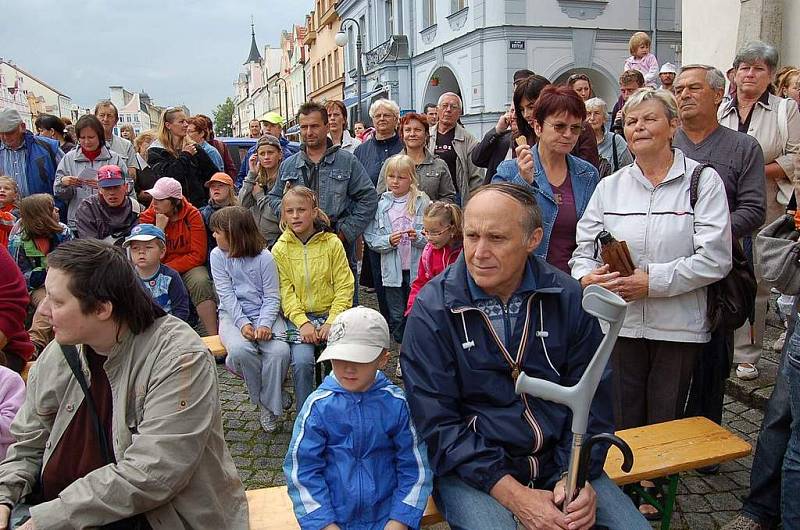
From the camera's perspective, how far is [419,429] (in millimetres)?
2287

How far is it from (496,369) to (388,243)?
3146 millimetres

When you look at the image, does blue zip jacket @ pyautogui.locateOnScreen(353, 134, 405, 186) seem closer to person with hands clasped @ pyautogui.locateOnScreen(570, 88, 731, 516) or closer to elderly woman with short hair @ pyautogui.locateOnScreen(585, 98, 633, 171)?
elderly woman with short hair @ pyautogui.locateOnScreen(585, 98, 633, 171)

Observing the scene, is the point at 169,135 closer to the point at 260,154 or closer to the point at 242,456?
the point at 260,154

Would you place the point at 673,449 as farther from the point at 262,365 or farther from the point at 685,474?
the point at 262,365

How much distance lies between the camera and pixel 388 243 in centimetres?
535

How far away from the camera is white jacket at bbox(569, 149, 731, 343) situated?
9.32 feet

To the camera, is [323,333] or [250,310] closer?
[323,333]

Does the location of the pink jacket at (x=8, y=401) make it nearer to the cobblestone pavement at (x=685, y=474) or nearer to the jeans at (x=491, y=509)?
the cobblestone pavement at (x=685, y=474)

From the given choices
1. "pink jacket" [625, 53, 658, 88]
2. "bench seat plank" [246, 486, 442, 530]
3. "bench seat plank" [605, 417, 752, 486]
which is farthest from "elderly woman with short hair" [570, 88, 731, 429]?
"pink jacket" [625, 53, 658, 88]

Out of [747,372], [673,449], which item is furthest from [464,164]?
[673,449]

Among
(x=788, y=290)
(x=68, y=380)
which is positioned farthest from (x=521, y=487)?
(x=68, y=380)

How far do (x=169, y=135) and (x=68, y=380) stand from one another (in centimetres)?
527

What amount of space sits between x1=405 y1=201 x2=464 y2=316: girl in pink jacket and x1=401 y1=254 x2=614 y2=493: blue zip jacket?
231 centimetres

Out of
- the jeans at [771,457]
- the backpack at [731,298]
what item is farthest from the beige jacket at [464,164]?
the jeans at [771,457]
